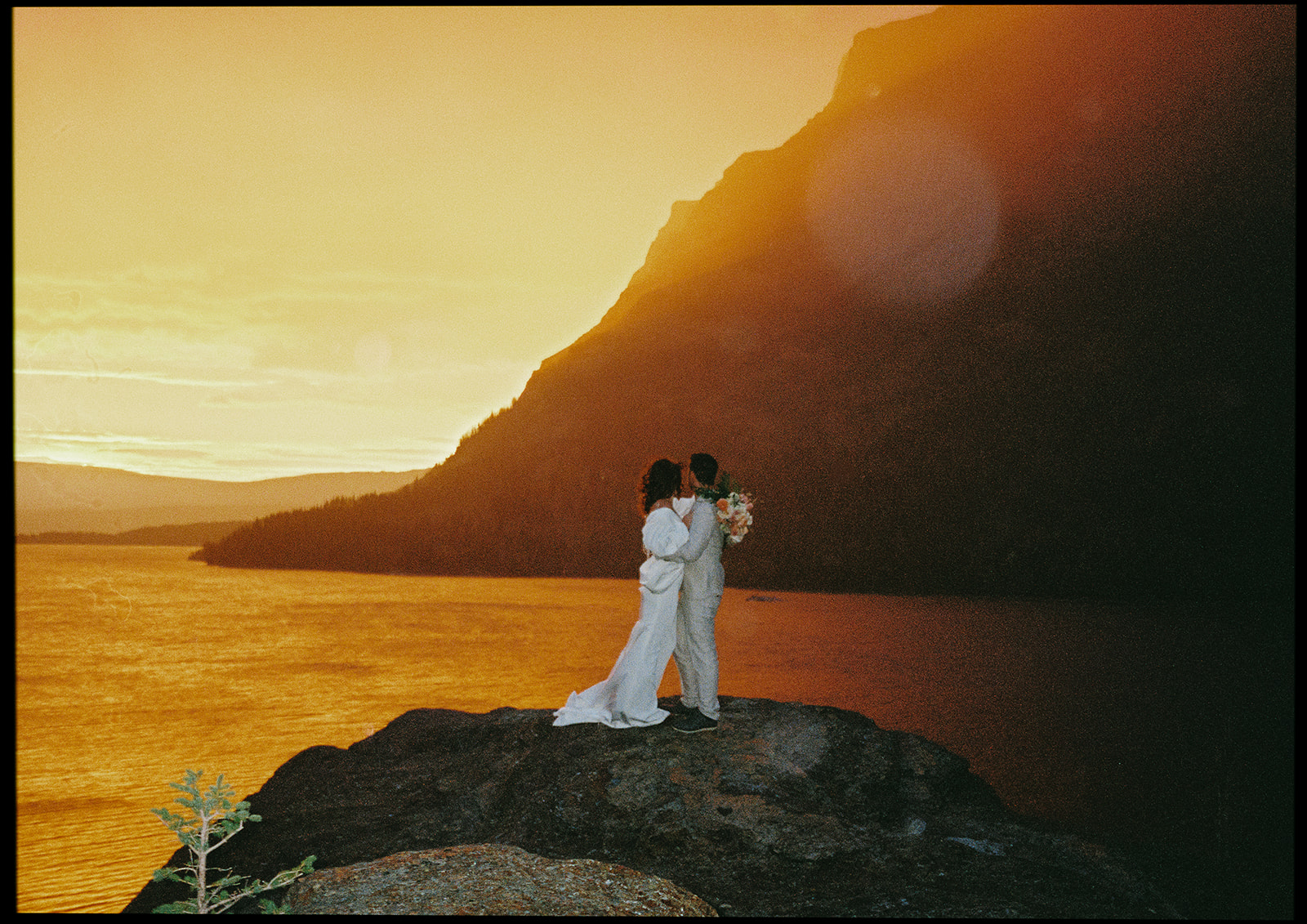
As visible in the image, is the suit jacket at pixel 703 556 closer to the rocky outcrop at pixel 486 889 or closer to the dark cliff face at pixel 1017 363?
the rocky outcrop at pixel 486 889

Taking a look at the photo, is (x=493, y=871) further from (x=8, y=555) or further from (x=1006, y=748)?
(x=1006, y=748)

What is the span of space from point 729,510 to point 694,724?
2.40m

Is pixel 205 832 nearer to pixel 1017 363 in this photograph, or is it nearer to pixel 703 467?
pixel 703 467

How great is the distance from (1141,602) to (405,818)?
5216 inches

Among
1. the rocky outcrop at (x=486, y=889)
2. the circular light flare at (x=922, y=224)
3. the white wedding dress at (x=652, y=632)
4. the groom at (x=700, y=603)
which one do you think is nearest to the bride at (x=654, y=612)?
the white wedding dress at (x=652, y=632)

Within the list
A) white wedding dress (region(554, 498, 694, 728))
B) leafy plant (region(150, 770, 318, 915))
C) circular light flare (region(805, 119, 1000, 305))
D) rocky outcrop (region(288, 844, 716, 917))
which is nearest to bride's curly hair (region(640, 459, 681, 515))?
white wedding dress (region(554, 498, 694, 728))

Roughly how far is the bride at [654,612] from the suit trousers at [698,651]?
0.38 feet

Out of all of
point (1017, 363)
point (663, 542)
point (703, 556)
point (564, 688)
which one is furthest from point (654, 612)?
point (1017, 363)

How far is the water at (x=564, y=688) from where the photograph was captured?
23.8 m

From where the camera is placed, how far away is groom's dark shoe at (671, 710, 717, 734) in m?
9.67

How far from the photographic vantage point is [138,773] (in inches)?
1547

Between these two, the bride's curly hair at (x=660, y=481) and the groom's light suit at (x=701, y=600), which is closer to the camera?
the bride's curly hair at (x=660, y=481)

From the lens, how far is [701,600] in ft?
31.2

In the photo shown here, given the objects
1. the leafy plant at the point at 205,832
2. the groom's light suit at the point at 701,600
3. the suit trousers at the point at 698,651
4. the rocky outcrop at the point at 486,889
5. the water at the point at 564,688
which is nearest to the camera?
the rocky outcrop at the point at 486,889
